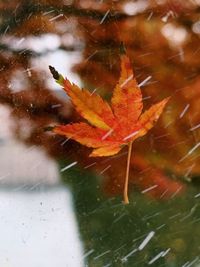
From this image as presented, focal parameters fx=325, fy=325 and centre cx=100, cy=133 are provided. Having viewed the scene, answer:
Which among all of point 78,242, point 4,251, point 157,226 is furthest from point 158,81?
point 4,251

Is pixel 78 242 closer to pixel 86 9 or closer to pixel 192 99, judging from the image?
pixel 192 99

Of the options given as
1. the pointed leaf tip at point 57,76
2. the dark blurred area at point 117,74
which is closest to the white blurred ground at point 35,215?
the dark blurred area at point 117,74

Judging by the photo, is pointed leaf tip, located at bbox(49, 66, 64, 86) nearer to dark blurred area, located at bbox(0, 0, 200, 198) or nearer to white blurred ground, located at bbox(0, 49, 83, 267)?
dark blurred area, located at bbox(0, 0, 200, 198)

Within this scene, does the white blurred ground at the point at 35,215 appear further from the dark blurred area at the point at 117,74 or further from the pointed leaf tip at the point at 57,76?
the pointed leaf tip at the point at 57,76

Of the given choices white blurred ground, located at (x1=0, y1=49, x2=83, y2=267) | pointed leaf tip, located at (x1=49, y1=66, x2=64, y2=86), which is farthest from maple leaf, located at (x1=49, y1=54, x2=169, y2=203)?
white blurred ground, located at (x1=0, y1=49, x2=83, y2=267)

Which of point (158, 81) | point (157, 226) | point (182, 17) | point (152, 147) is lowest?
point (157, 226)

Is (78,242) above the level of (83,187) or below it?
below
